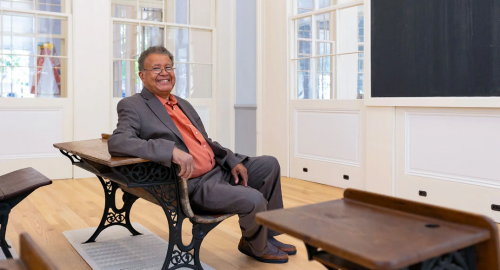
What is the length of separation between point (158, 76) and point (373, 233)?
66.7 inches

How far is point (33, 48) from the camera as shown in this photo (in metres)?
5.09

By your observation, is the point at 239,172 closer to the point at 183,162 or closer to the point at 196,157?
the point at 196,157

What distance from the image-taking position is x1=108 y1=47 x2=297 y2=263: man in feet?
7.48

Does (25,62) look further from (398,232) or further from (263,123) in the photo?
(398,232)

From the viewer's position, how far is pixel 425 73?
→ 3.86 metres

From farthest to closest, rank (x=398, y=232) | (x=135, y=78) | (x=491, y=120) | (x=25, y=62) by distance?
1. (x=135, y=78)
2. (x=25, y=62)
3. (x=491, y=120)
4. (x=398, y=232)

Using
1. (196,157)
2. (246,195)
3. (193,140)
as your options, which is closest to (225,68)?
(193,140)

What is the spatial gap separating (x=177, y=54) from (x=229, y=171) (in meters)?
3.35

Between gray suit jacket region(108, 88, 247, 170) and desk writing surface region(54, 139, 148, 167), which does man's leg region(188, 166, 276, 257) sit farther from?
desk writing surface region(54, 139, 148, 167)

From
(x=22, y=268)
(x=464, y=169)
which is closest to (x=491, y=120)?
(x=464, y=169)

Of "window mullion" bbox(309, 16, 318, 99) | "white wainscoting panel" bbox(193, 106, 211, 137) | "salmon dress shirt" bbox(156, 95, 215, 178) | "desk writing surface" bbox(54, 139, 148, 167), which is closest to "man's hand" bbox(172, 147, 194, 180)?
"desk writing surface" bbox(54, 139, 148, 167)

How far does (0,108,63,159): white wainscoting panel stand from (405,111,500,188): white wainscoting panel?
11.2 ft

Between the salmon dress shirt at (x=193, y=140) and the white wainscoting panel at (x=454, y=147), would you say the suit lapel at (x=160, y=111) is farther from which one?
the white wainscoting panel at (x=454, y=147)

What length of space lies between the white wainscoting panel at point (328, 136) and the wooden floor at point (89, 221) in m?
0.31
